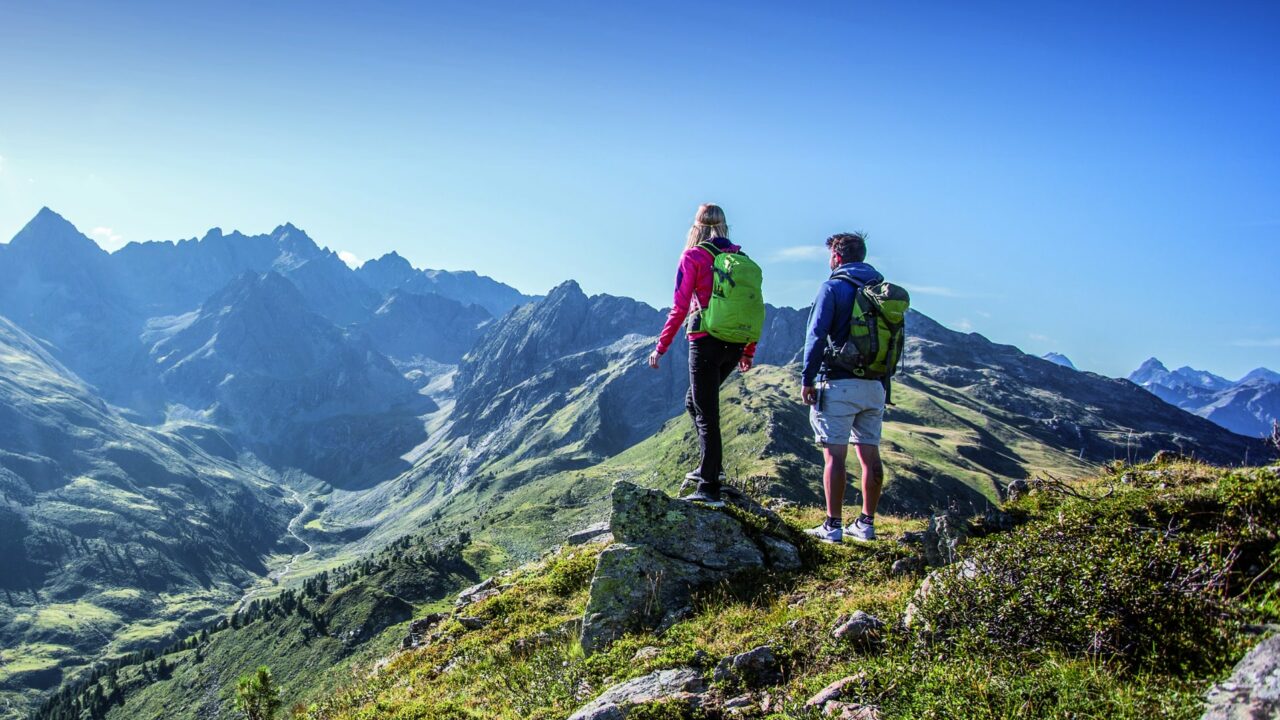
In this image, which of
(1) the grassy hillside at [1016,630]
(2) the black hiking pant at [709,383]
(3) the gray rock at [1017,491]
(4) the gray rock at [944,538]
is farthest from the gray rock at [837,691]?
(3) the gray rock at [1017,491]

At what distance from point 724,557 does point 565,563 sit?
Result: 508cm

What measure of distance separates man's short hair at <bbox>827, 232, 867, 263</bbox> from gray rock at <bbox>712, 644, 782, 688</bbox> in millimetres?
8154

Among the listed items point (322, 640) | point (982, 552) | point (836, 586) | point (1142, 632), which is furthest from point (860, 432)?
point (322, 640)

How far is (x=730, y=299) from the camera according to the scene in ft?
42.3

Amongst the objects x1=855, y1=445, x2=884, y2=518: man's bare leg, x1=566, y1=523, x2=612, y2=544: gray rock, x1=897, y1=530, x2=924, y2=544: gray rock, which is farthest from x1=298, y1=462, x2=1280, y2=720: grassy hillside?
x1=566, y1=523, x2=612, y2=544: gray rock

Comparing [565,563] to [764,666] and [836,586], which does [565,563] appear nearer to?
[836,586]

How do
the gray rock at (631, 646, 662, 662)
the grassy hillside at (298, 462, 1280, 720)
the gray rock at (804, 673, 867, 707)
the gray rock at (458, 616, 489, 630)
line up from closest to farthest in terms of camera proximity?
the grassy hillside at (298, 462, 1280, 720) → the gray rock at (804, 673, 867, 707) → the gray rock at (631, 646, 662, 662) → the gray rock at (458, 616, 489, 630)

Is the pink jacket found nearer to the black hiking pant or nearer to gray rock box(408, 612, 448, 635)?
the black hiking pant

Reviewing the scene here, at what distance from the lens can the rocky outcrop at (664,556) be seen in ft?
36.9

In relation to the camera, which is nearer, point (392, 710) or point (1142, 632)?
Answer: point (1142, 632)

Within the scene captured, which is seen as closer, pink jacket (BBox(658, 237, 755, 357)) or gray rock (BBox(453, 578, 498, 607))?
pink jacket (BBox(658, 237, 755, 357))

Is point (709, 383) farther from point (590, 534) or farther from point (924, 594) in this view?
point (590, 534)

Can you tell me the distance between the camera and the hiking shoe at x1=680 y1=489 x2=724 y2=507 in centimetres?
1338

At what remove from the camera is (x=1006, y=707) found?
226 inches
